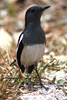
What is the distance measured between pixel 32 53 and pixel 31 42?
0.13 m

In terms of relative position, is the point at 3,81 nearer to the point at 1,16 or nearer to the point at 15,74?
the point at 15,74

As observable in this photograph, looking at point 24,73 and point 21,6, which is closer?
point 24,73

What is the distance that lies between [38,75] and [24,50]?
0.39 m

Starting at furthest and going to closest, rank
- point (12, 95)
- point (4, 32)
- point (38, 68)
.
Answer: point (4, 32) < point (38, 68) < point (12, 95)

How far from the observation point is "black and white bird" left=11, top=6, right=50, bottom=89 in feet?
18.6

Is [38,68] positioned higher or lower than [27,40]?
lower

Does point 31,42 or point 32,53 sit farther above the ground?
point 31,42

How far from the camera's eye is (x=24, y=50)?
575 centimetres

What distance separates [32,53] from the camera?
5.65 meters

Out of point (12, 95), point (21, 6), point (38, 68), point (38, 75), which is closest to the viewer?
point (12, 95)

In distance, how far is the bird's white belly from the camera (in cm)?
563

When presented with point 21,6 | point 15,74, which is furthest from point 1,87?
point 21,6

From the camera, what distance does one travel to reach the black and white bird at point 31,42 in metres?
5.66

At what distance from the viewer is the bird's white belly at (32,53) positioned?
5633mm
